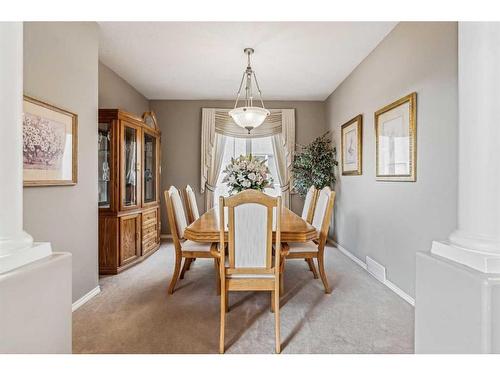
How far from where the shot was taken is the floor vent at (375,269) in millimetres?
3080

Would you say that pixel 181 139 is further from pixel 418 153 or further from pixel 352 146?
pixel 418 153

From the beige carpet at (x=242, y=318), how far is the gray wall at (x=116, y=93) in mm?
2392

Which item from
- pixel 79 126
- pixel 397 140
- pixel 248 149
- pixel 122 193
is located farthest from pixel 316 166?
pixel 79 126

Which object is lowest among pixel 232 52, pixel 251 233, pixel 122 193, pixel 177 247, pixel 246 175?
pixel 177 247

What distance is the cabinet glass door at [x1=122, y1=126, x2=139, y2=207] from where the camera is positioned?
3613 millimetres

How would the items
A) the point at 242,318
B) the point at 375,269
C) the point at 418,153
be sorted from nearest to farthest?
the point at 242,318
the point at 418,153
the point at 375,269

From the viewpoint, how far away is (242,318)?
2.28 m

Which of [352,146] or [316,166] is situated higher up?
[352,146]

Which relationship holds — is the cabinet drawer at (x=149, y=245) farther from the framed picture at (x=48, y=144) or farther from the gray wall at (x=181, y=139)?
the framed picture at (x=48, y=144)

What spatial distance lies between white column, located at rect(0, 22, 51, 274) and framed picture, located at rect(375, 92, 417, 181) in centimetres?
274

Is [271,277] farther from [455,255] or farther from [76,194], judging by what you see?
[76,194]

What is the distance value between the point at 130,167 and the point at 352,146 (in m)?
3.09

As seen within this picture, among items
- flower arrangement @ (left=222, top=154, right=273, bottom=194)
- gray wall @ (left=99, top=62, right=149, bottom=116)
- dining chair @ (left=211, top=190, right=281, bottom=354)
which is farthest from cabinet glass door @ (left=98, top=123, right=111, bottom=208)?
dining chair @ (left=211, top=190, right=281, bottom=354)
